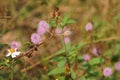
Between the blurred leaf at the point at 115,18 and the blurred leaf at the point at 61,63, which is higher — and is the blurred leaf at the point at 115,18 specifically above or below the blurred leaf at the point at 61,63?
above

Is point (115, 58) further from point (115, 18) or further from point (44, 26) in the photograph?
point (44, 26)

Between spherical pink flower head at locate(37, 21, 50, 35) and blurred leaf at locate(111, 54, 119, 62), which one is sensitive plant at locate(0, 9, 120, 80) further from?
blurred leaf at locate(111, 54, 119, 62)

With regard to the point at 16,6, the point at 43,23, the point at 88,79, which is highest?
the point at 16,6

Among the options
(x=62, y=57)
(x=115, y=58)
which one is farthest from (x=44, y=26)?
(x=115, y=58)

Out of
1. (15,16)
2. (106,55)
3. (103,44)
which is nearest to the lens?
(106,55)

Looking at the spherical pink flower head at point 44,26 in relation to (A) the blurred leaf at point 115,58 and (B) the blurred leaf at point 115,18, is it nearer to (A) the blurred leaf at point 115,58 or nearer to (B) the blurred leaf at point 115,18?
(A) the blurred leaf at point 115,58

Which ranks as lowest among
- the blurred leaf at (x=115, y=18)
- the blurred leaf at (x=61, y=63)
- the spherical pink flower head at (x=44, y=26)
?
the blurred leaf at (x=61, y=63)

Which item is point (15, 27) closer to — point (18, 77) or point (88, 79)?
point (18, 77)

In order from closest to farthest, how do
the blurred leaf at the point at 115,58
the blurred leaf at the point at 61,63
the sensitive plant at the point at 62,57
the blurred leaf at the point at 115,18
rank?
the sensitive plant at the point at 62,57, the blurred leaf at the point at 61,63, the blurred leaf at the point at 115,58, the blurred leaf at the point at 115,18

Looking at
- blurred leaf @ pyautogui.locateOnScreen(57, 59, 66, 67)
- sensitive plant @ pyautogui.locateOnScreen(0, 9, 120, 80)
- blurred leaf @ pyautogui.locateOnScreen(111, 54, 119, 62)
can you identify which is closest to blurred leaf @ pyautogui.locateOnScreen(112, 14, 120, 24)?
blurred leaf @ pyautogui.locateOnScreen(111, 54, 119, 62)

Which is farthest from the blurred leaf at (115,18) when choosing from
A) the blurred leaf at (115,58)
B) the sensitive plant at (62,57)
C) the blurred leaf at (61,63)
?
the blurred leaf at (61,63)

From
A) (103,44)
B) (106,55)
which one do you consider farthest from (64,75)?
(103,44)
